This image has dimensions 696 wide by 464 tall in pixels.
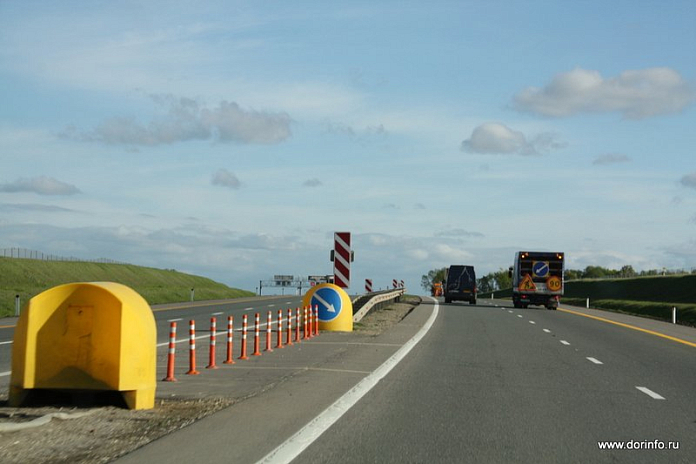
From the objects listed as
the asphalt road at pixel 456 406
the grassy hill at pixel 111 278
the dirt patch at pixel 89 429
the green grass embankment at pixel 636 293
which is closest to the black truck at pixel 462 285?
the green grass embankment at pixel 636 293

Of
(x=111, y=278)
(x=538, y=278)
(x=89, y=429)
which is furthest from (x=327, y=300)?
(x=111, y=278)

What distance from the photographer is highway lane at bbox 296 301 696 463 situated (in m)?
8.96

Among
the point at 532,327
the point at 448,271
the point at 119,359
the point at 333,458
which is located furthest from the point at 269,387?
the point at 448,271

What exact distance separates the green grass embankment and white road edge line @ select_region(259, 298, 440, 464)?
1985 inches

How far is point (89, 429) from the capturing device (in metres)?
10.0

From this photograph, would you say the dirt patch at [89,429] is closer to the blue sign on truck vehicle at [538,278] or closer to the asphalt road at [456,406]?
the asphalt road at [456,406]

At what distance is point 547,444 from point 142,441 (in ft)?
12.8

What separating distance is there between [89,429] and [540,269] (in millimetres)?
47793

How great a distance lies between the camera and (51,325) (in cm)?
1134

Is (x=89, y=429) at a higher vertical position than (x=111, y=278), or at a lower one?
lower

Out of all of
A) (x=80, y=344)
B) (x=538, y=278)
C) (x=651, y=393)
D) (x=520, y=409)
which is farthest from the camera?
(x=538, y=278)

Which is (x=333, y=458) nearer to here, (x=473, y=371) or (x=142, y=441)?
(x=142, y=441)

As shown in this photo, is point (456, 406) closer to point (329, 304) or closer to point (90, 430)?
point (90, 430)

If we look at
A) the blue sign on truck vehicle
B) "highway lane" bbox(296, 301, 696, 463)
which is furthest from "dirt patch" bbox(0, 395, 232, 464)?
the blue sign on truck vehicle
